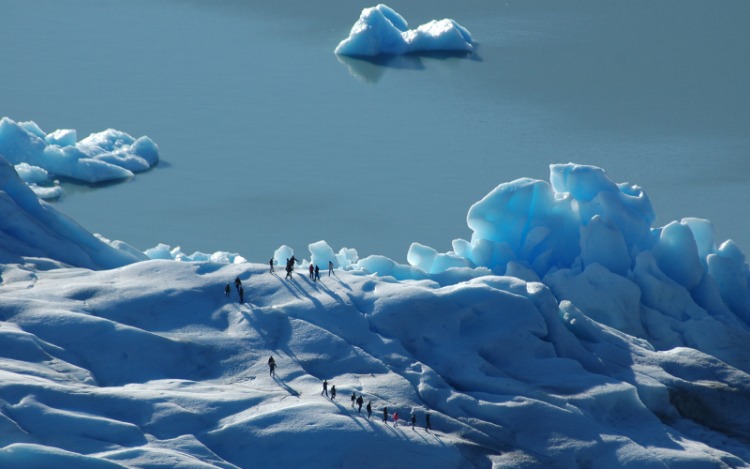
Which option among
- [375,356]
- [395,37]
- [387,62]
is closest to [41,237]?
[375,356]

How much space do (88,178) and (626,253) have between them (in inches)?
972

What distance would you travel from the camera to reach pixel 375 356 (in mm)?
44500

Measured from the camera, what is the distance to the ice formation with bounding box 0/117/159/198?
2618 inches

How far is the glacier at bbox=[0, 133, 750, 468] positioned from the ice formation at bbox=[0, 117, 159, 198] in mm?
14759

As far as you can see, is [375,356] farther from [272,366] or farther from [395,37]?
[395,37]

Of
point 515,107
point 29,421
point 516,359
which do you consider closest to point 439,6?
point 515,107

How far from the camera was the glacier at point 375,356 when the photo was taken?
40438 mm

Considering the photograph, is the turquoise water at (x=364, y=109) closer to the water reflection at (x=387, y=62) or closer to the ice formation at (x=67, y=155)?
the water reflection at (x=387, y=62)

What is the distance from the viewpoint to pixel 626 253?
175ft

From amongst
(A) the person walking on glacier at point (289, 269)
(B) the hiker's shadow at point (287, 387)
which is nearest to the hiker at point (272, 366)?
(B) the hiker's shadow at point (287, 387)

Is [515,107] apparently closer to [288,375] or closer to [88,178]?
[88,178]

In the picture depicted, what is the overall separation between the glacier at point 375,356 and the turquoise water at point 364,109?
31.4 ft

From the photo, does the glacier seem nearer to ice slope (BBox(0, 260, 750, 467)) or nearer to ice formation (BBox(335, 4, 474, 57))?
ice slope (BBox(0, 260, 750, 467))

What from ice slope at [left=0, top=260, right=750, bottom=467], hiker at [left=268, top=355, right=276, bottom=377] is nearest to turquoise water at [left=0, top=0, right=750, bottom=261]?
ice slope at [left=0, top=260, right=750, bottom=467]
